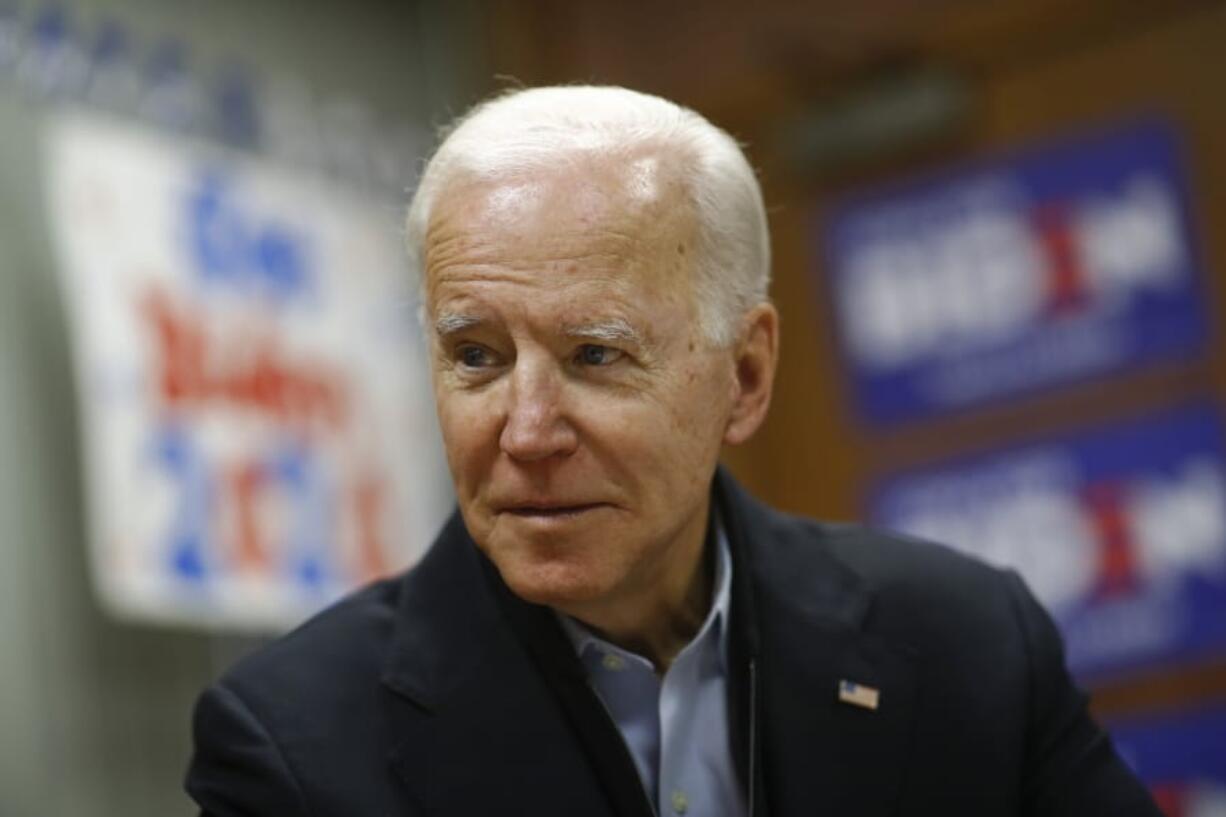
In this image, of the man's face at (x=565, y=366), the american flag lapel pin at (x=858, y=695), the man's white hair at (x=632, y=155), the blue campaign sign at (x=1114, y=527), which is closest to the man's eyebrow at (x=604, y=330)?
the man's face at (x=565, y=366)

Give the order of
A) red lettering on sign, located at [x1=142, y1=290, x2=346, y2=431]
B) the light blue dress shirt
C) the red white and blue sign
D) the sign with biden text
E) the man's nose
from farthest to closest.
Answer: the red white and blue sign → red lettering on sign, located at [x1=142, y1=290, x2=346, y2=431] → the sign with biden text → the light blue dress shirt → the man's nose

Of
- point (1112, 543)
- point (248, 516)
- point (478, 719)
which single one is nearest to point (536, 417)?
point (478, 719)

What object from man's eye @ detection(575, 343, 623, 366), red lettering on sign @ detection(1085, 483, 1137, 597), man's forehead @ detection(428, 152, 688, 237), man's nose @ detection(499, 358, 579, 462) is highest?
man's forehead @ detection(428, 152, 688, 237)

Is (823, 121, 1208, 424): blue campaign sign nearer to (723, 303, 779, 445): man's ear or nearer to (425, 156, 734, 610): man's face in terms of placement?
(723, 303, 779, 445): man's ear

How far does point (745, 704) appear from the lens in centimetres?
180

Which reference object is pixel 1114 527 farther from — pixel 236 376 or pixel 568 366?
pixel 568 366

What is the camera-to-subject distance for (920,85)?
169 inches

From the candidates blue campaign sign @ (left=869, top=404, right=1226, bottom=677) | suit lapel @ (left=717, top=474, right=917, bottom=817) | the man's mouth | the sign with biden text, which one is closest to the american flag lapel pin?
suit lapel @ (left=717, top=474, right=917, bottom=817)

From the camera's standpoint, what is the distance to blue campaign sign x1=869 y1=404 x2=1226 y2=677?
3902 mm

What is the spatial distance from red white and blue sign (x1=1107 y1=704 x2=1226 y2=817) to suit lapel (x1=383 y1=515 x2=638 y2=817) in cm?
260

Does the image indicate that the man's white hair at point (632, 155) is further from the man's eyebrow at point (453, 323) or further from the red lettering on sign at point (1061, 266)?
the red lettering on sign at point (1061, 266)

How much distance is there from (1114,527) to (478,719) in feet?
8.85

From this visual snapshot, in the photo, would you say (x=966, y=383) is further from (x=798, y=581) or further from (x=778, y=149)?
(x=798, y=581)

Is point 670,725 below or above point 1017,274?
below
